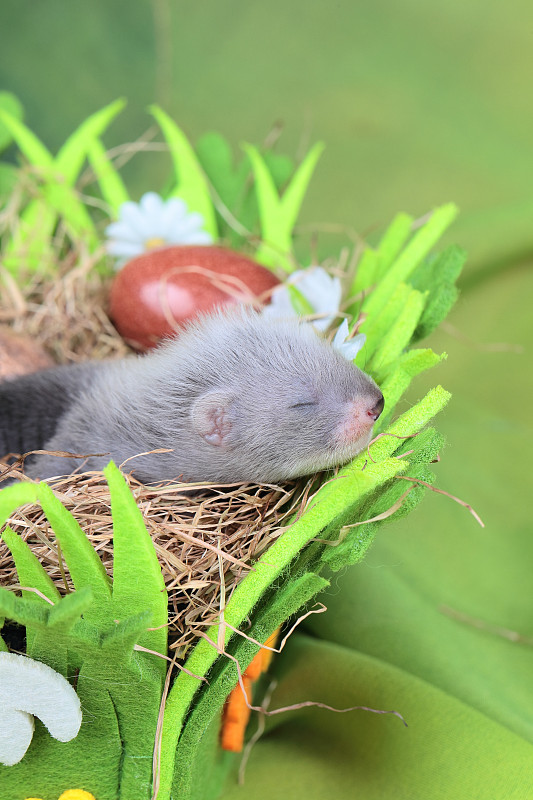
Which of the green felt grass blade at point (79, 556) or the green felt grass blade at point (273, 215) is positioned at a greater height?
the green felt grass blade at point (273, 215)

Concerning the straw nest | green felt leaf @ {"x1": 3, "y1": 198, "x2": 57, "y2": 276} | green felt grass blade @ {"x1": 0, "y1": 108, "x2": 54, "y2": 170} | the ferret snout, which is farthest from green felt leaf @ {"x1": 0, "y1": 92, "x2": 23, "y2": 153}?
the ferret snout

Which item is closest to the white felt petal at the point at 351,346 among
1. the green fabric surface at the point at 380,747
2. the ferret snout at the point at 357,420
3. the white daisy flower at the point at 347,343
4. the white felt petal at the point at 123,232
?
the white daisy flower at the point at 347,343

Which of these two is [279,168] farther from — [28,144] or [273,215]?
[28,144]

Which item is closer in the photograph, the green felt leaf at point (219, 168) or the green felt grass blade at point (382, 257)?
the green felt grass blade at point (382, 257)

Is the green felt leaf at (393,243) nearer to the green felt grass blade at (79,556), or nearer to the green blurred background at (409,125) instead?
the green blurred background at (409,125)

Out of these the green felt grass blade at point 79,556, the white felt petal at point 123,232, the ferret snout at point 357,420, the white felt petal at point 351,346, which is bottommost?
the green felt grass blade at point 79,556

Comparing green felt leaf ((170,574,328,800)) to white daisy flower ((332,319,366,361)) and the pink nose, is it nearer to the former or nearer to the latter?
the pink nose
